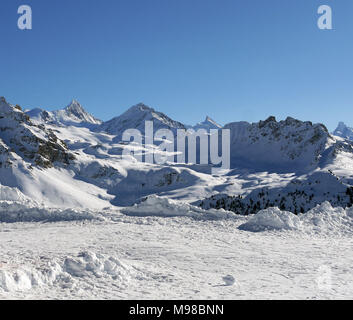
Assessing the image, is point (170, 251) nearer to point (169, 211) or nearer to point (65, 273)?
point (65, 273)

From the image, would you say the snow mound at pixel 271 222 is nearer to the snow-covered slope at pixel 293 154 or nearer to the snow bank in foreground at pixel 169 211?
the snow bank in foreground at pixel 169 211

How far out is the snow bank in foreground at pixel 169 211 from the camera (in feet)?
76.5

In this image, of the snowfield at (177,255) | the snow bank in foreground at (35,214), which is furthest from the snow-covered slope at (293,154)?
the snow bank in foreground at (35,214)

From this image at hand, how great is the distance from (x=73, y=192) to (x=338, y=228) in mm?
95670

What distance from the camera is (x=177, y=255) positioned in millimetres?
14961

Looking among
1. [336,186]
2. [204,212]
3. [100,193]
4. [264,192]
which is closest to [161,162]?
[100,193]

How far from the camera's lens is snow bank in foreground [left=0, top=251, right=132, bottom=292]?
10.4m

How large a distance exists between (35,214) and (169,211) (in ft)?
28.9

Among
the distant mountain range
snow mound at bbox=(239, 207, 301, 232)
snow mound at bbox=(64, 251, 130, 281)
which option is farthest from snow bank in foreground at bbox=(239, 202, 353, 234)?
the distant mountain range

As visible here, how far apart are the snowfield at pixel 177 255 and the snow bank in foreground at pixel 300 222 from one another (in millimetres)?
59

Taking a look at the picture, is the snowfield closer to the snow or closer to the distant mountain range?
the snow

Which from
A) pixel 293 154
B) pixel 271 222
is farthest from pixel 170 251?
pixel 293 154
